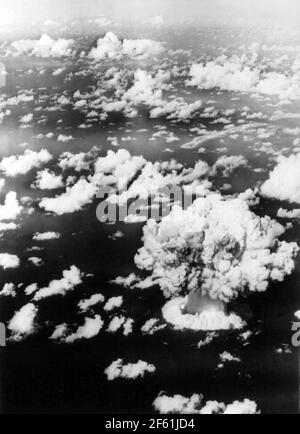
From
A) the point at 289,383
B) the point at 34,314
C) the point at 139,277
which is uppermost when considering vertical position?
the point at 139,277

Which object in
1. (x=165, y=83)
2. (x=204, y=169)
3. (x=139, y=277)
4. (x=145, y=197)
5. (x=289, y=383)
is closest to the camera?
(x=289, y=383)

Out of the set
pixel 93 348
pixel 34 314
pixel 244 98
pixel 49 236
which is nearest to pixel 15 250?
pixel 49 236

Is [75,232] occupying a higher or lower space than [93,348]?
higher

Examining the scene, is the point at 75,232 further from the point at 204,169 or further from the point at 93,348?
the point at 204,169
